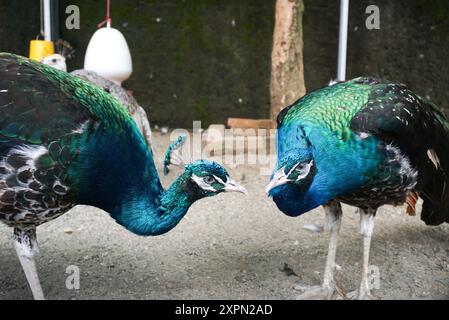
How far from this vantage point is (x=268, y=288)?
2941 millimetres

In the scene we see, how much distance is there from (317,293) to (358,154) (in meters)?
0.83

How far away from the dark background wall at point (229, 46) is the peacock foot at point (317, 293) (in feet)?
12.0

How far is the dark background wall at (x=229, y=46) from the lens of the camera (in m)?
5.88

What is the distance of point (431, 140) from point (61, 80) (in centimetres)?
187

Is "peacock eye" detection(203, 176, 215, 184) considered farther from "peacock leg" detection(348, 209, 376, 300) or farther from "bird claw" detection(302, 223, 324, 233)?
"bird claw" detection(302, 223, 324, 233)

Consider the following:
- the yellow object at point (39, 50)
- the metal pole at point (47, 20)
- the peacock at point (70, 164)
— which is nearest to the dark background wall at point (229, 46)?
the metal pole at point (47, 20)

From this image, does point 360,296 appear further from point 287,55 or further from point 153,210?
point 287,55

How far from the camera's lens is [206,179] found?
242cm

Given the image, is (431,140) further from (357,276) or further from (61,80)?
(61,80)

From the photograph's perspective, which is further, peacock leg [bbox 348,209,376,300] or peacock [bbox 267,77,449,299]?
peacock leg [bbox 348,209,376,300]

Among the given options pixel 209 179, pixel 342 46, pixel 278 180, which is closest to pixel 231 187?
pixel 209 179

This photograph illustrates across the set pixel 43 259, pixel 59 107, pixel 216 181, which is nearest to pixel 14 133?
pixel 59 107

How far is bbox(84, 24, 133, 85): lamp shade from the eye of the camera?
4.58 m

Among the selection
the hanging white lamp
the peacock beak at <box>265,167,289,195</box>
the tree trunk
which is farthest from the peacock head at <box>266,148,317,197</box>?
the tree trunk
